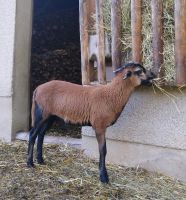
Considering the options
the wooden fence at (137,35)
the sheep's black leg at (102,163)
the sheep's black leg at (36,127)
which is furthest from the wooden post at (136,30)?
the sheep's black leg at (36,127)

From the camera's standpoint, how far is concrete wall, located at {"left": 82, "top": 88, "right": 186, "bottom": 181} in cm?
378

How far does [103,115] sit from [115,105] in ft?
0.49

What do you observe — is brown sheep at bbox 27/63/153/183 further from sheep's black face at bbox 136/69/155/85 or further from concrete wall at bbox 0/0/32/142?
concrete wall at bbox 0/0/32/142

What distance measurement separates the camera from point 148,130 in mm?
4020

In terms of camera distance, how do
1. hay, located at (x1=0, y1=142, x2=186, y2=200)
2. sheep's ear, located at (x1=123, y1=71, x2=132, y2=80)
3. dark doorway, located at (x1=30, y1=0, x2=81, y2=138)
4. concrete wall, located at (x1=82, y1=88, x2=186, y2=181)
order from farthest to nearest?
dark doorway, located at (x1=30, y1=0, x2=81, y2=138)
concrete wall, located at (x1=82, y1=88, x2=186, y2=181)
sheep's ear, located at (x1=123, y1=71, x2=132, y2=80)
hay, located at (x1=0, y1=142, x2=186, y2=200)

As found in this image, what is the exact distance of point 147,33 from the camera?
150 inches

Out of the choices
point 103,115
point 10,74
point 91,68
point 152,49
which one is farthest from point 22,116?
point 152,49

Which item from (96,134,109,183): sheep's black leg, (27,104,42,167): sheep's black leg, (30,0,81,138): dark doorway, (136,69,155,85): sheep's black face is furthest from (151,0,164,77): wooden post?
(30,0,81,138): dark doorway

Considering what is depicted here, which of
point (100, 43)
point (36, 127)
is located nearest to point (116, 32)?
point (100, 43)

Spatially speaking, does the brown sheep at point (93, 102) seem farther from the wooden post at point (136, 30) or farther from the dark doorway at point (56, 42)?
the dark doorway at point (56, 42)

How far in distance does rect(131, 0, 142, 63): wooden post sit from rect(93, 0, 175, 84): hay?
5 centimetres

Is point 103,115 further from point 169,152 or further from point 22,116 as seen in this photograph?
point 22,116

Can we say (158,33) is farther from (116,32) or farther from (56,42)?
(56,42)

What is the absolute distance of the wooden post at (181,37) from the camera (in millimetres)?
3475
